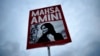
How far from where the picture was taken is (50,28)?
383 inches

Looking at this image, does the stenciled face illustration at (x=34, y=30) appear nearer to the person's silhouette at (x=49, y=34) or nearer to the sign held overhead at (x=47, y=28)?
the sign held overhead at (x=47, y=28)

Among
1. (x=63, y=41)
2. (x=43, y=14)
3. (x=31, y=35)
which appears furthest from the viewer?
(x=43, y=14)

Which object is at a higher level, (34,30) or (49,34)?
(34,30)

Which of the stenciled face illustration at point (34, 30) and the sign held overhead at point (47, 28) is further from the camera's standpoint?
the stenciled face illustration at point (34, 30)

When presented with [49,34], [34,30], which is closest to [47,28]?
[49,34]

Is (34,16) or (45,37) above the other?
(34,16)

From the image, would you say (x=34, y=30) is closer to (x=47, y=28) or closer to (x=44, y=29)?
(x=44, y=29)

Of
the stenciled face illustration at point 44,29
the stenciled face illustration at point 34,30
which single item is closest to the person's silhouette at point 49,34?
the stenciled face illustration at point 44,29

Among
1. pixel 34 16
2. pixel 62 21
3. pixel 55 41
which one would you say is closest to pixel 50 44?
pixel 55 41

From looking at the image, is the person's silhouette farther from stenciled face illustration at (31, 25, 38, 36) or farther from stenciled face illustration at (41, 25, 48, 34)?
stenciled face illustration at (31, 25, 38, 36)

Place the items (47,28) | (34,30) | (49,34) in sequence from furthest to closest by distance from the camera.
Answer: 1. (34,30)
2. (47,28)
3. (49,34)

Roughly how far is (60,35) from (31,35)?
183cm

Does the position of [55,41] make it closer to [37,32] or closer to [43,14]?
[37,32]

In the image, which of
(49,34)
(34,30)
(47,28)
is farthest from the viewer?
(34,30)
